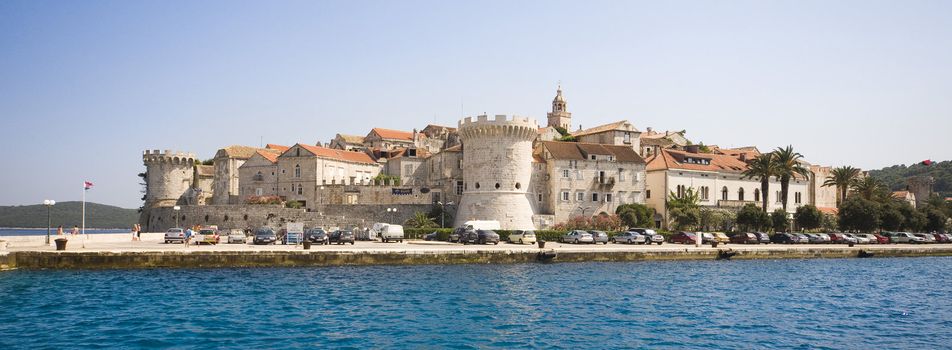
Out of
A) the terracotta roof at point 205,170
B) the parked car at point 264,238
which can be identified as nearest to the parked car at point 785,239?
the parked car at point 264,238

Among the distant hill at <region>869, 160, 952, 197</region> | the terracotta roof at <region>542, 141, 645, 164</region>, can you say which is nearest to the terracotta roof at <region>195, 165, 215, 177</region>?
the terracotta roof at <region>542, 141, 645, 164</region>

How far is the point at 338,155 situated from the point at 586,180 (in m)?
28.1

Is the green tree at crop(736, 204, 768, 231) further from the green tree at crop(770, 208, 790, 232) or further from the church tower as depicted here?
the church tower

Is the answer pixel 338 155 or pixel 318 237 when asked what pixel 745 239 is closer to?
pixel 318 237

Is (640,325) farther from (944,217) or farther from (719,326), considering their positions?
(944,217)

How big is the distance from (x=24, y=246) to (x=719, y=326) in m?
41.2

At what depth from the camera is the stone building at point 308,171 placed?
7831cm

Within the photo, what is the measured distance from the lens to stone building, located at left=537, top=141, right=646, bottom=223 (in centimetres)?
7262

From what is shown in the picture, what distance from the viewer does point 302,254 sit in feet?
146

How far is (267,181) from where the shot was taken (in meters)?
82.3

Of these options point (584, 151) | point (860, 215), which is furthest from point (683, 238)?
point (860, 215)

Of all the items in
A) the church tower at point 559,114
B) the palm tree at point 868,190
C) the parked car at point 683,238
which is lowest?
the parked car at point 683,238

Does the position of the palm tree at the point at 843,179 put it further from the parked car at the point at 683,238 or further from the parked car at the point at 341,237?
the parked car at the point at 341,237

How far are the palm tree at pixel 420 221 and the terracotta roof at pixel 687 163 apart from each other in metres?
24.8
